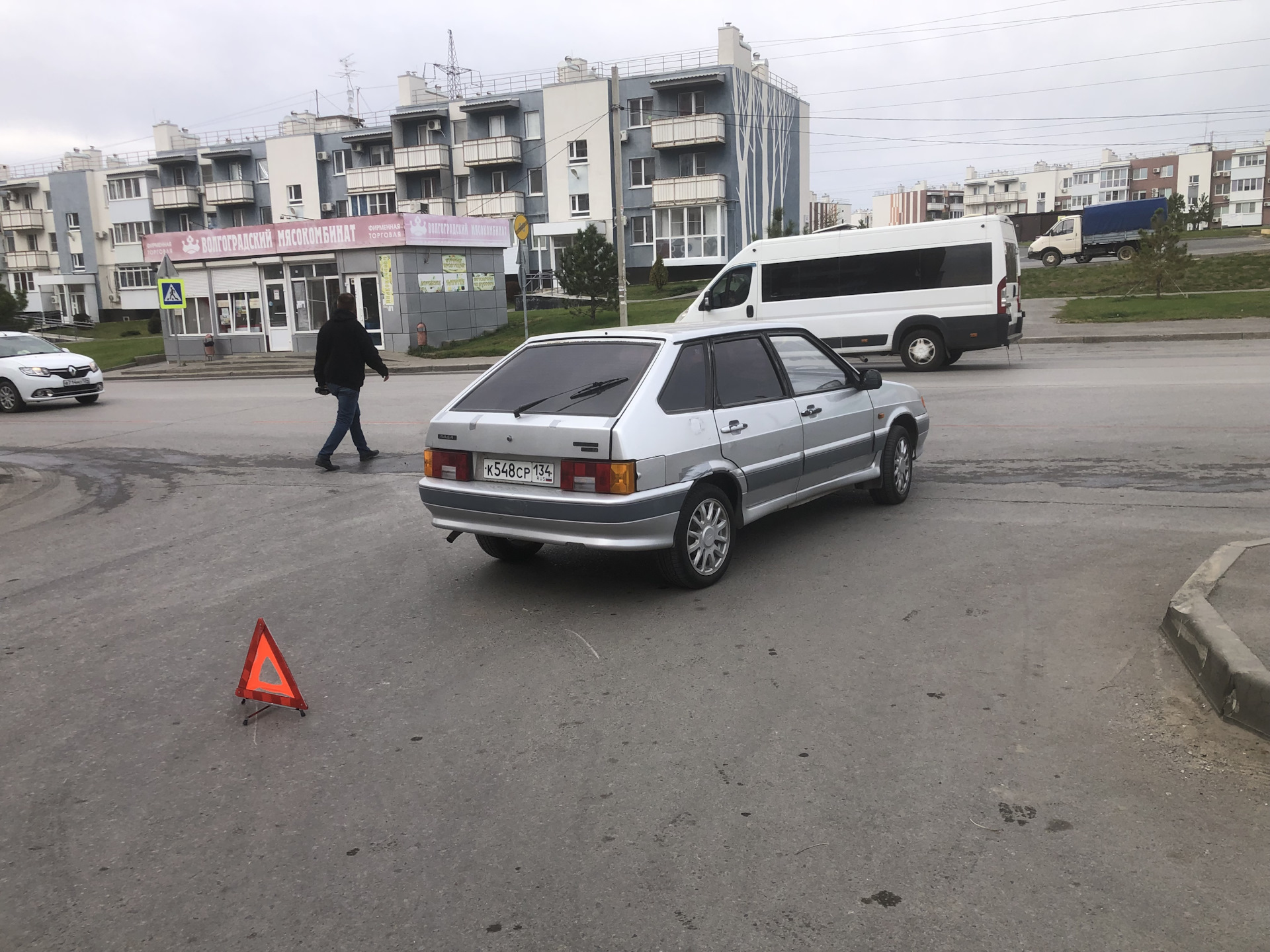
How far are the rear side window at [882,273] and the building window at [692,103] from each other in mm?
37173

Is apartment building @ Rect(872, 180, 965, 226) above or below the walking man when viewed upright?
above

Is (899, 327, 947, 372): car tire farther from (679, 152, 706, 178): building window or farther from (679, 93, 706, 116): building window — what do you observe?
(679, 93, 706, 116): building window

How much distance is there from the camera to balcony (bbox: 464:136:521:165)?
190ft

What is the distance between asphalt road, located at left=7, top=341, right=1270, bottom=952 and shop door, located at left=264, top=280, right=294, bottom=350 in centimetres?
2843

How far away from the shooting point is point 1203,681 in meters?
4.39

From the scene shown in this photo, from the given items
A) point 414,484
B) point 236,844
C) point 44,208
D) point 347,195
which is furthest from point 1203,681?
point 44,208

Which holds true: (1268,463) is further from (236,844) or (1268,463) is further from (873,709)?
(236,844)

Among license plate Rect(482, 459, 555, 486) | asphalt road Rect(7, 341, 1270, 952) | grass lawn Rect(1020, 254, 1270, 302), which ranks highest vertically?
grass lawn Rect(1020, 254, 1270, 302)

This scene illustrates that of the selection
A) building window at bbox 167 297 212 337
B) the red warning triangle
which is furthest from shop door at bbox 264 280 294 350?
the red warning triangle

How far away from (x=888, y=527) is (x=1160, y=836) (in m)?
4.27

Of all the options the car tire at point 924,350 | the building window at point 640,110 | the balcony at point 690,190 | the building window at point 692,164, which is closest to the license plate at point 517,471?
the car tire at point 924,350

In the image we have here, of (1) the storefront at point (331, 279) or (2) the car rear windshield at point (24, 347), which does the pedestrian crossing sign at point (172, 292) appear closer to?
(1) the storefront at point (331, 279)

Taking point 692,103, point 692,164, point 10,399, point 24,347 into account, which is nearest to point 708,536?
point 10,399

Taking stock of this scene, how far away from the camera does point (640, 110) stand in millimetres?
55469
